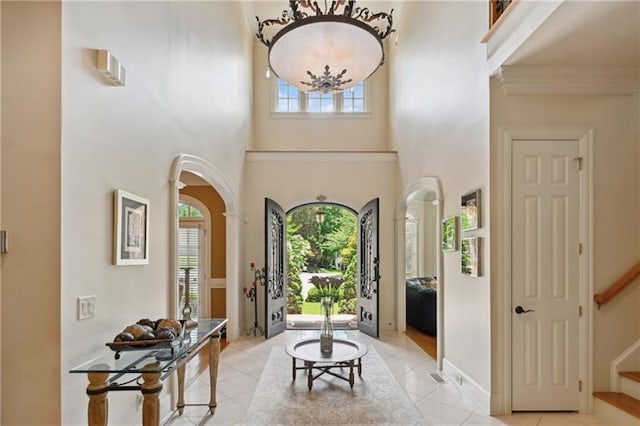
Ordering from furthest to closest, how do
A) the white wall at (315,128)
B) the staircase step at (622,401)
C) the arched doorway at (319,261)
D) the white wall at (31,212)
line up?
the arched doorway at (319,261) < the white wall at (315,128) < the staircase step at (622,401) < the white wall at (31,212)

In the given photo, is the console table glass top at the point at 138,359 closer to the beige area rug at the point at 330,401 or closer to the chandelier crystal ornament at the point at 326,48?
the beige area rug at the point at 330,401

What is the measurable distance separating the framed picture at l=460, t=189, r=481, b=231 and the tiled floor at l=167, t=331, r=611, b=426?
5.40 feet

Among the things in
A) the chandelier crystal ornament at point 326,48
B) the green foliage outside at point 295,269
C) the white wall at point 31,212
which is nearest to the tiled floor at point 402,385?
the white wall at point 31,212

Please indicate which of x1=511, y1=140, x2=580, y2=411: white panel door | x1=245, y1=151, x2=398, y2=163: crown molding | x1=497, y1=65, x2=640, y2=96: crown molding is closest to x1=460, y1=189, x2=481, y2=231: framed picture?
x1=511, y1=140, x2=580, y2=411: white panel door

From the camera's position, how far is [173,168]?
12.7 feet

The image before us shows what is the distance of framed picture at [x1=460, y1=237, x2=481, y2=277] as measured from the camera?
153 inches

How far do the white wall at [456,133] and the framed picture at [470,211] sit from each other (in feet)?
0.27

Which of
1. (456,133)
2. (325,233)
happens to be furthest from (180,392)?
(325,233)

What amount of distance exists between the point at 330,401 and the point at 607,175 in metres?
3.23

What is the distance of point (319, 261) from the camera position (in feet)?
44.4

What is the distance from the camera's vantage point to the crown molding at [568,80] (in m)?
3.58

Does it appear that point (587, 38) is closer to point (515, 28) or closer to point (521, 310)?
point (515, 28)

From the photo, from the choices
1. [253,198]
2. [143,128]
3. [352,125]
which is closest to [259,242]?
[253,198]

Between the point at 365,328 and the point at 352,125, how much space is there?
4121 mm
